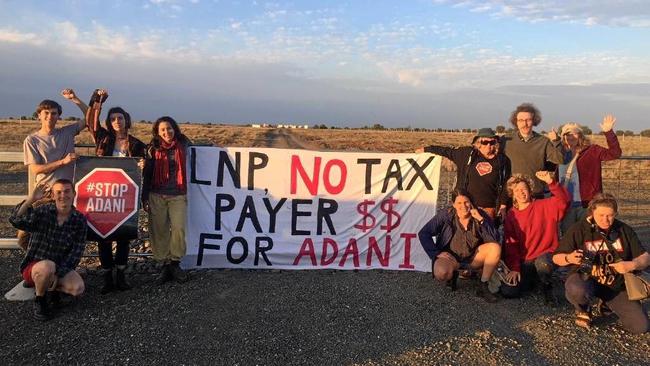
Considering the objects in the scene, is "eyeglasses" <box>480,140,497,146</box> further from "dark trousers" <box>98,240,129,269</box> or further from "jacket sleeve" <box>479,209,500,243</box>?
"dark trousers" <box>98,240,129,269</box>

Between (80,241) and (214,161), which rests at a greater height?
(214,161)

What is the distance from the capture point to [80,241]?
18.1 feet

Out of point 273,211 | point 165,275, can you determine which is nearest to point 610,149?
point 273,211

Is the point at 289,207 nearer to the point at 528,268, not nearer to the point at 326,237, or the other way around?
the point at 326,237

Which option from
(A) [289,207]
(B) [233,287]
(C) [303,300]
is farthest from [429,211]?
(B) [233,287]

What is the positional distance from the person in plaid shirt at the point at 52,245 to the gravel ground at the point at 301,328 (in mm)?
280

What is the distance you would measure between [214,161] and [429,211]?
303cm

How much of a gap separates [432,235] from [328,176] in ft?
5.52

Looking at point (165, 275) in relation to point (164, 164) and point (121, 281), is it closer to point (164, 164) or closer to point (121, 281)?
point (121, 281)

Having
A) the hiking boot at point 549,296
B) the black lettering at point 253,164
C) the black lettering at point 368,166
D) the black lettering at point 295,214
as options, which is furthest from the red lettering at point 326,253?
the hiking boot at point 549,296

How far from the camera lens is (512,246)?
6.04m

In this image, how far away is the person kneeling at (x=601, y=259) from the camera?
206 inches

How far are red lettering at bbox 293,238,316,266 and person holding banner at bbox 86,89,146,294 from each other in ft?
7.18

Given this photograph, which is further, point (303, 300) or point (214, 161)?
point (214, 161)
